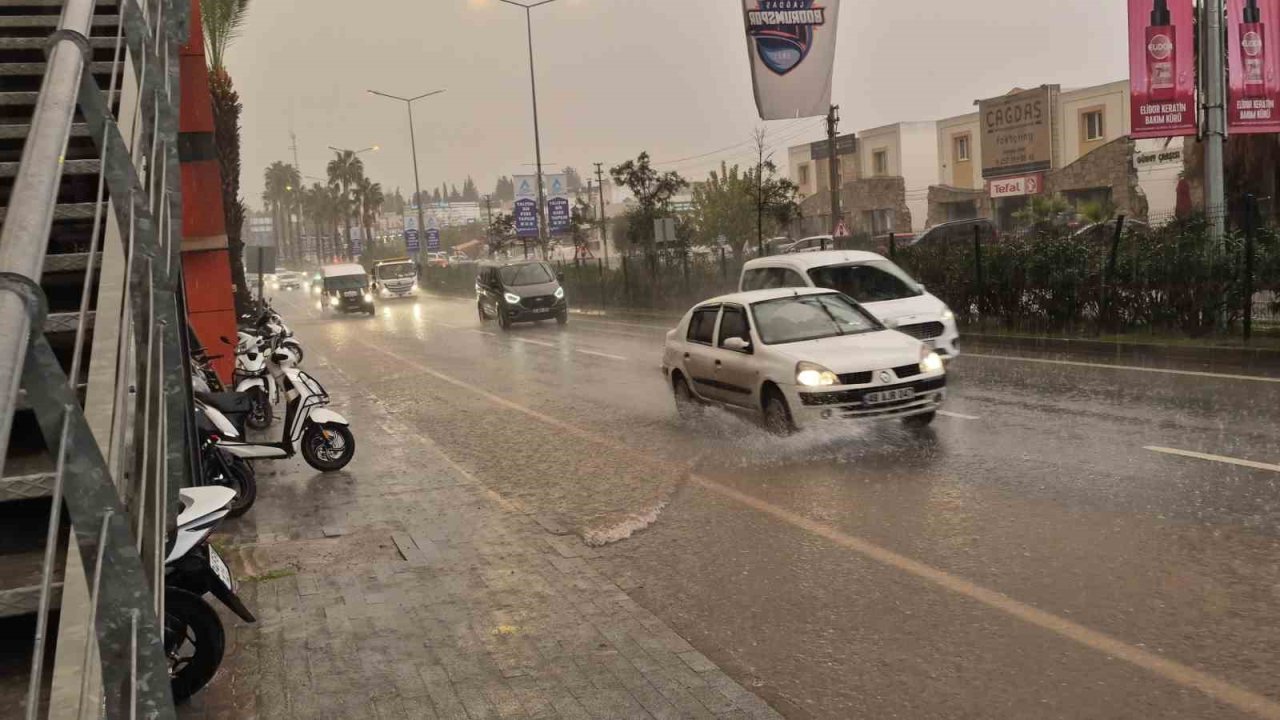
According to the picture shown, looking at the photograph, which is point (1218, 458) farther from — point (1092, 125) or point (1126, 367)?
point (1092, 125)

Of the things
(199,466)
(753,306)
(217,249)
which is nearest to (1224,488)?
(753,306)

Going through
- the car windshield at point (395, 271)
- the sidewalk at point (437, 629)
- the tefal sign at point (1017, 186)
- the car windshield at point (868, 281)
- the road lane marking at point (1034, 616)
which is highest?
the tefal sign at point (1017, 186)

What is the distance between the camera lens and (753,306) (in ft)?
38.2

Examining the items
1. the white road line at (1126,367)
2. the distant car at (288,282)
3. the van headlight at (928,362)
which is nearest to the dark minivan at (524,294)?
the white road line at (1126,367)

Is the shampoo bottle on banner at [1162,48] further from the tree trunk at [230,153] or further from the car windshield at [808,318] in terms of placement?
the tree trunk at [230,153]

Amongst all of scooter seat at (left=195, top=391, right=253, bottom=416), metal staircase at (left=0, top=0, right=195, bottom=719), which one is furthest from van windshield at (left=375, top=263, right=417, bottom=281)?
metal staircase at (left=0, top=0, right=195, bottom=719)

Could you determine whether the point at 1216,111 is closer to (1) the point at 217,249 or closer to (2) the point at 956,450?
(2) the point at 956,450

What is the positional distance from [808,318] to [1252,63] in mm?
11278

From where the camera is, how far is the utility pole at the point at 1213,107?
17.2 metres

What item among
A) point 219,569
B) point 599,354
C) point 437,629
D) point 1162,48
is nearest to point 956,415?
point 437,629

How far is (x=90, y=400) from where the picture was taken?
2.86 meters

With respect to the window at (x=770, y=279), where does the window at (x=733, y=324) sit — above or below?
below

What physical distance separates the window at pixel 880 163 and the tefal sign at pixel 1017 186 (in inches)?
424

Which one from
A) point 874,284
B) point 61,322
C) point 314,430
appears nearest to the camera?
point 61,322
